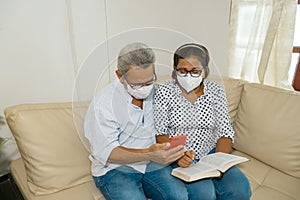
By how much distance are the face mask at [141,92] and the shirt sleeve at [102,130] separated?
111 mm

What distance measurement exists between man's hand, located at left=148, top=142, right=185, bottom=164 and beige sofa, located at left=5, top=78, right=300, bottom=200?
1.01 feet

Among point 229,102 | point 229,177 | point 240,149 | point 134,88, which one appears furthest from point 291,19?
point 134,88

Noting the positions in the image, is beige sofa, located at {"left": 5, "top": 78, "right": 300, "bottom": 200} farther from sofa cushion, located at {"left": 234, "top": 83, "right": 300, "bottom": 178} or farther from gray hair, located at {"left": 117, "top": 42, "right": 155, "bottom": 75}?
gray hair, located at {"left": 117, "top": 42, "right": 155, "bottom": 75}

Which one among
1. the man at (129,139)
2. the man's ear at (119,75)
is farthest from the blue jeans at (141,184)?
the man's ear at (119,75)

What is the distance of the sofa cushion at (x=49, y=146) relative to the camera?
106 cm

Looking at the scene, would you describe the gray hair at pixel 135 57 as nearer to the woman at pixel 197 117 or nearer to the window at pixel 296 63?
the woman at pixel 197 117

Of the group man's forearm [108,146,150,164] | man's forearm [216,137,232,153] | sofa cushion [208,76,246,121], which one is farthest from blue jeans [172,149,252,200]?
sofa cushion [208,76,246,121]

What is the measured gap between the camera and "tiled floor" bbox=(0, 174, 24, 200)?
124 cm

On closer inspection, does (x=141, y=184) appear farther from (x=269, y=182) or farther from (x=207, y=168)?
(x=269, y=182)

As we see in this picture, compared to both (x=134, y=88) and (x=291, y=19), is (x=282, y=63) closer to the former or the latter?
(x=291, y=19)

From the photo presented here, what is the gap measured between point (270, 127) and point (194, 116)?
0.45 meters

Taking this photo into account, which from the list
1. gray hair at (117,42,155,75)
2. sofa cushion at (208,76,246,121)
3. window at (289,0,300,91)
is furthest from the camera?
window at (289,0,300,91)

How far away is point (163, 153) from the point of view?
3.33 feet

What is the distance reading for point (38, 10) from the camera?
136 cm
